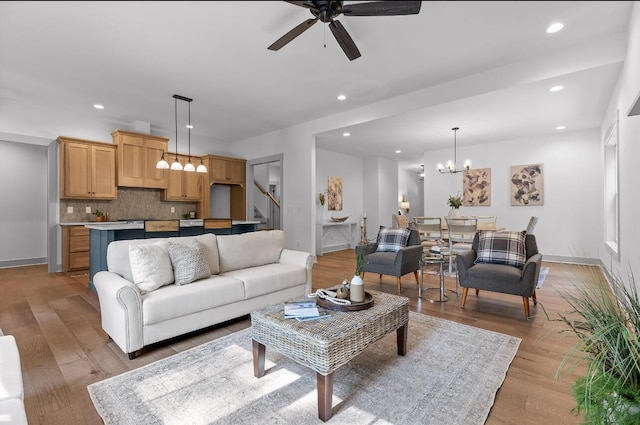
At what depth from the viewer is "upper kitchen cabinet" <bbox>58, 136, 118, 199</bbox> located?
508 centimetres

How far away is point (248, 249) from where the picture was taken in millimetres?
3410

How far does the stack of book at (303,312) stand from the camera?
1.89 m

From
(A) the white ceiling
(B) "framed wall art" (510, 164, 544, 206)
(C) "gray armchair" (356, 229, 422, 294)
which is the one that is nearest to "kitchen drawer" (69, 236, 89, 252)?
(A) the white ceiling

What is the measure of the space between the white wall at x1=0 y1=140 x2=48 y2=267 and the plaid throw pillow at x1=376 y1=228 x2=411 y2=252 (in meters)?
6.51

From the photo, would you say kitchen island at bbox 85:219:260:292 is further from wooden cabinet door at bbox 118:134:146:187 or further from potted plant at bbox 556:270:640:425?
potted plant at bbox 556:270:640:425

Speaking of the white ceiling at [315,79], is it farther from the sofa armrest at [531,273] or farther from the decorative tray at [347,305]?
the sofa armrest at [531,273]

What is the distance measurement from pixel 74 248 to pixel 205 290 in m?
3.95

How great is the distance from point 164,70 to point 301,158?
2.79 meters

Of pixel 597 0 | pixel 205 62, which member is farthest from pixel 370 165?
pixel 597 0

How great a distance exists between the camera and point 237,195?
7555mm

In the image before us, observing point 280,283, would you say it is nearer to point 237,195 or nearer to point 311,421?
point 311,421

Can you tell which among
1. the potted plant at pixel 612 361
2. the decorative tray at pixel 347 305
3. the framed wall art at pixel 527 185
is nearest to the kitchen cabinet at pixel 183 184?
the decorative tray at pixel 347 305

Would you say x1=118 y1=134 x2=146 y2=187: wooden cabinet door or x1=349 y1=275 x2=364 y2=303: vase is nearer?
x1=349 y1=275 x2=364 y2=303: vase

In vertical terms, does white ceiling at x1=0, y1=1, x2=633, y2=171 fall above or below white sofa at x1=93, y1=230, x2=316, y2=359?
above
